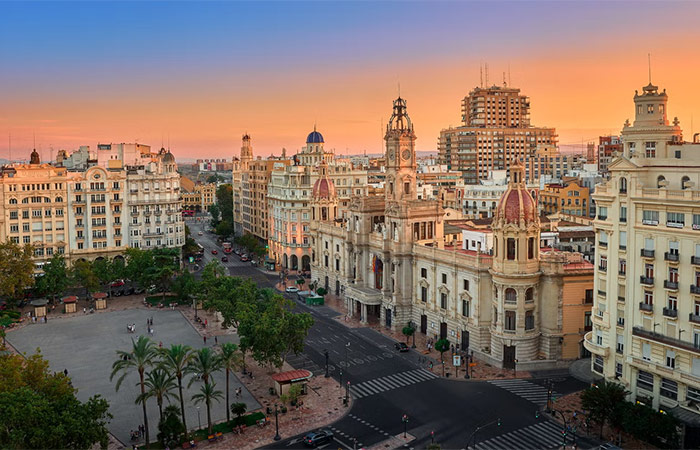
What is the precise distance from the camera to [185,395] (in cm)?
8231

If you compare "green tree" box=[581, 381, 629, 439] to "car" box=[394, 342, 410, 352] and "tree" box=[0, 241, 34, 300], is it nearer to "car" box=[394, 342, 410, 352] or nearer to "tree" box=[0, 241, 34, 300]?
"car" box=[394, 342, 410, 352]

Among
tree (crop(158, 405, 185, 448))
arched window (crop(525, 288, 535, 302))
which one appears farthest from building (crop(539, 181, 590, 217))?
tree (crop(158, 405, 185, 448))

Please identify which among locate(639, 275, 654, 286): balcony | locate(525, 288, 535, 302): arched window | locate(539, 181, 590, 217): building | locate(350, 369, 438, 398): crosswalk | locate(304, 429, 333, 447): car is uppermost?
locate(539, 181, 590, 217): building

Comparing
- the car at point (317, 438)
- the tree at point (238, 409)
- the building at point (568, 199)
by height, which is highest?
the building at point (568, 199)

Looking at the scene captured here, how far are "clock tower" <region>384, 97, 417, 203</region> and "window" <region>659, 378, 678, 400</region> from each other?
5658cm

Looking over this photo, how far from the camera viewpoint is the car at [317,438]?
68.3 m

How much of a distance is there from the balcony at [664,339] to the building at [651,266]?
0.10m

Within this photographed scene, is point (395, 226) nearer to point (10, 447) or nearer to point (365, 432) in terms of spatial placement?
point (365, 432)

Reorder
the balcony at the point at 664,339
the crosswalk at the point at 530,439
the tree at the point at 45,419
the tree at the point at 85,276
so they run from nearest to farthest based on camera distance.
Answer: the tree at the point at 45,419, the balcony at the point at 664,339, the crosswalk at the point at 530,439, the tree at the point at 85,276

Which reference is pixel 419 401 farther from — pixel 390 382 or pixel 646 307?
pixel 646 307

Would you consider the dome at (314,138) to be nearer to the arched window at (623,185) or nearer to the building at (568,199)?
the building at (568,199)

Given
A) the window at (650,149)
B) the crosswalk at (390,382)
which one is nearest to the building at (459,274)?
the crosswalk at (390,382)

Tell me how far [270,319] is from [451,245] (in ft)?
155

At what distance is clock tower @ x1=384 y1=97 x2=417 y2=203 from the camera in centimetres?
11506
